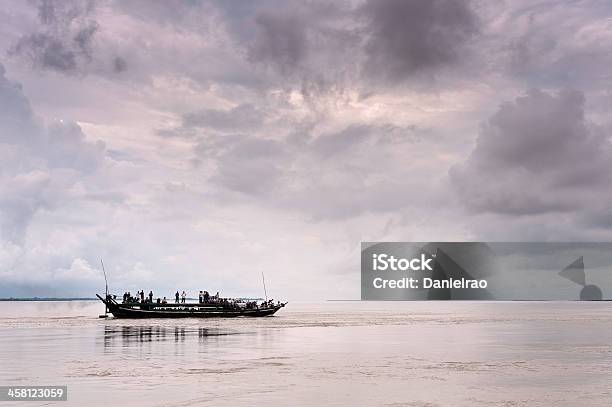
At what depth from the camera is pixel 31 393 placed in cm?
3528

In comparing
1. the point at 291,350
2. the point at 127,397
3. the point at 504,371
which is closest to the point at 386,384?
the point at 504,371

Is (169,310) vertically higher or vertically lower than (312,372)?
higher

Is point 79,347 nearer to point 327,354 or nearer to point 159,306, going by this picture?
point 327,354

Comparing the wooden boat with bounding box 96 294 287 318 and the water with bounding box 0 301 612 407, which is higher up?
the wooden boat with bounding box 96 294 287 318

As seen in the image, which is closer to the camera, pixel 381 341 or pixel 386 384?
pixel 386 384

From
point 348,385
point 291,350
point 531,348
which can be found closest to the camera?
point 348,385

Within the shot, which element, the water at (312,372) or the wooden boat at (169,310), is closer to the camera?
the water at (312,372)

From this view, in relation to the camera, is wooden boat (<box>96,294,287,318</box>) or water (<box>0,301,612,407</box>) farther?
wooden boat (<box>96,294,287,318</box>)

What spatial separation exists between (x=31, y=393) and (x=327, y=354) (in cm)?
3017

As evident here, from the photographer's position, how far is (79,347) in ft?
216

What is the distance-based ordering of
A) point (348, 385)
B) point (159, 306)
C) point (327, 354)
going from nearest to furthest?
point (348, 385)
point (327, 354)
point (159, 306)

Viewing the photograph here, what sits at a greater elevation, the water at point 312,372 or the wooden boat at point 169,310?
the wooden boat at point 169,310

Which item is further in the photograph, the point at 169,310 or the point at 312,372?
the point at 169,310

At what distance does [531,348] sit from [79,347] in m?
46.0
